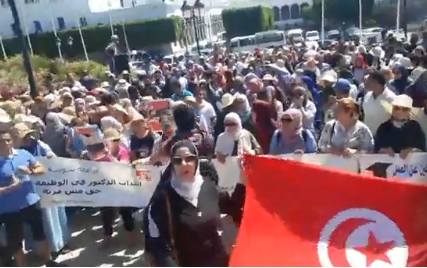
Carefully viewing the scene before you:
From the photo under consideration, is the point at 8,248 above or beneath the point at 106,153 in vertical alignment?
beneath

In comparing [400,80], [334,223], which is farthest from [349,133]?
[400,80]

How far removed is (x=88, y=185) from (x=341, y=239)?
→ 3.51 m

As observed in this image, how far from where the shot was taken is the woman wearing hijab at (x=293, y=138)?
615 centimetres

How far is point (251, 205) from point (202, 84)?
702 cm

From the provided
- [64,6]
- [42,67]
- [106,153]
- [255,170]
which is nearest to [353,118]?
[255,170]

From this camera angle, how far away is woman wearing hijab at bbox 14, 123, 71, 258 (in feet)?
22.2

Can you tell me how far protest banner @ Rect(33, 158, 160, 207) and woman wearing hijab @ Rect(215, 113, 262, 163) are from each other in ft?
2.89

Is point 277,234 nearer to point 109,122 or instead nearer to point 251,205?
point 251,205

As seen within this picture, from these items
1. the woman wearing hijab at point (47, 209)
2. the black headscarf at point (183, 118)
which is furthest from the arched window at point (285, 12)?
the black headscarf at point (183, 118)

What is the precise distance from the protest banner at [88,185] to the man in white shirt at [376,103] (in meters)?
2.35

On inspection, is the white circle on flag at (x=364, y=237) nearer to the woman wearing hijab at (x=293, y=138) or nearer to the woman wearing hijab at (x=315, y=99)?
the woman wearing hijab at (x=293, y=138)

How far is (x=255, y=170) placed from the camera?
4.47 m

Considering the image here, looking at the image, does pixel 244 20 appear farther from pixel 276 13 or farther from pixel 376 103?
pixel 376 103

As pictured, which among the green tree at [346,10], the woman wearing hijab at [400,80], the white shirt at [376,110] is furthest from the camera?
the green tree at [346,10]
